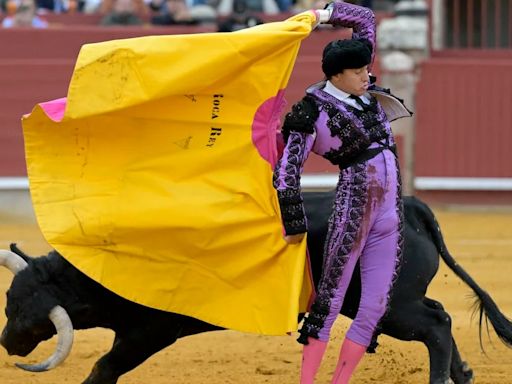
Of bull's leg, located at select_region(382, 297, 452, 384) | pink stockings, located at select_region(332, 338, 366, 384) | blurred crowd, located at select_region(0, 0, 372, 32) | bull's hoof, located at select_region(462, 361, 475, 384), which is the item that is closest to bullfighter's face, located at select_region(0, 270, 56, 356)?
pink stockings, located at select_region(332, 338, 366, 384)

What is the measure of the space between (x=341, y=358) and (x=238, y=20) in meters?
6.33

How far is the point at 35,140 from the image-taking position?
4.05 m

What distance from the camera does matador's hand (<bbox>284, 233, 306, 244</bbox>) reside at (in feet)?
12.7

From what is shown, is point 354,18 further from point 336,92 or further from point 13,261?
point 13,261

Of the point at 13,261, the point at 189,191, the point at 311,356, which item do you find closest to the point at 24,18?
the point at 13,261

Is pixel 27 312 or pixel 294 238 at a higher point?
pixel 294 238

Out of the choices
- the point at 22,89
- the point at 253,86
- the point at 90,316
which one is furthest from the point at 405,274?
the point at 22,89

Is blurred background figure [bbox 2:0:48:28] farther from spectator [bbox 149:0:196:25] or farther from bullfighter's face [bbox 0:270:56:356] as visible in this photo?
bullfighter's face [bbox 0:270:56:356]

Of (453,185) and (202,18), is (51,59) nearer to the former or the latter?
(202,18)

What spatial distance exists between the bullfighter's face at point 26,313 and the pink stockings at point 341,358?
0.89m

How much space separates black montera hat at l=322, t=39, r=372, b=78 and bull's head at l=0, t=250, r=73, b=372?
123cm

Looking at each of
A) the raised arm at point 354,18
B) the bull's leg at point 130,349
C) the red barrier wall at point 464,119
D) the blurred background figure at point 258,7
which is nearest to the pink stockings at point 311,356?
the bull's leg at point 130,349

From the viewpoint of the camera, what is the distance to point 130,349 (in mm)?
4160

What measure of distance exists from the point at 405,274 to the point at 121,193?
1.00 m
